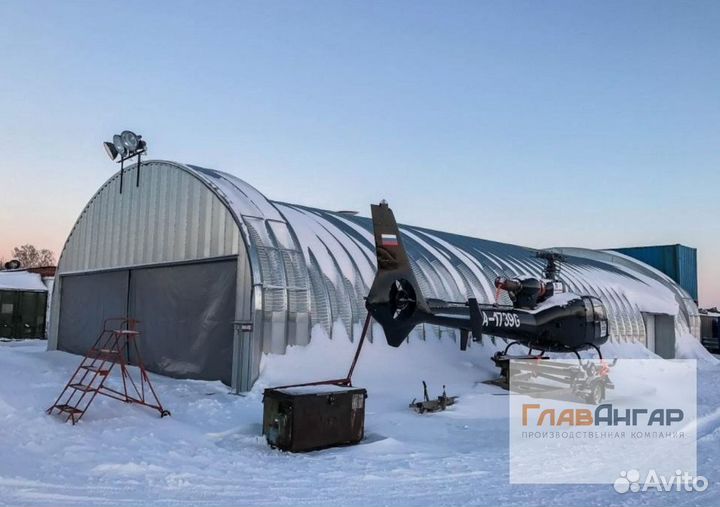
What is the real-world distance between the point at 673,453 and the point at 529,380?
669 centimetres

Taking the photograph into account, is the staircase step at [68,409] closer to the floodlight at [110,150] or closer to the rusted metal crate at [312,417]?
the rusted metal crate at [312,417]

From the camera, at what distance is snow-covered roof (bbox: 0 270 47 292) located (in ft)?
100

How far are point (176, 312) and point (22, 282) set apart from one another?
2088cm

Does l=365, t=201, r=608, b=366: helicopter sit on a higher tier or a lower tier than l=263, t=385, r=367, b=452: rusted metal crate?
higher

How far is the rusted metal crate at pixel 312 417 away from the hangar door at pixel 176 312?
5.22 m

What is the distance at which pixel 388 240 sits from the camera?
11734 mm

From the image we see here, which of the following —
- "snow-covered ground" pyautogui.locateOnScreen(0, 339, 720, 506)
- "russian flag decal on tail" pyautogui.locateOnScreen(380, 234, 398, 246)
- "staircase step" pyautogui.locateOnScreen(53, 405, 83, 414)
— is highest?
"russian flag decal on tail" pyautogui.locateOnScreen(380, 234, 398, 246)

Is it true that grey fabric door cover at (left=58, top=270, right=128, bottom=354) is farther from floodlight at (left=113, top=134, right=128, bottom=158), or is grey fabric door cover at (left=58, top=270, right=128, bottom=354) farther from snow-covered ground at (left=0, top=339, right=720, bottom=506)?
snow-covered ground at (left=0, top=339, right=720, bottom=506)

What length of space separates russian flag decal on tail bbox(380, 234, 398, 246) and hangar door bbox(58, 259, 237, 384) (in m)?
4.66

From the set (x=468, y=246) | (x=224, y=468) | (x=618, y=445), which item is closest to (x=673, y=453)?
(x=618, y=445)

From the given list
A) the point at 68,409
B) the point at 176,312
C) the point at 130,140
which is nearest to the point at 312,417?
the point at 68,409

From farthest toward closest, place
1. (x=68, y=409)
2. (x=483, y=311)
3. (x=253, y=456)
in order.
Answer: (x=483, y=311)
(x=68, y=409)
(x=253, y=456)

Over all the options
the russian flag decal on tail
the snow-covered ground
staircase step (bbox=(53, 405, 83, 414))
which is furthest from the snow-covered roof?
the russian flag decal on tail

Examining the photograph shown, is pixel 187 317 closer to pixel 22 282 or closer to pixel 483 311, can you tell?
pixel 483 311
